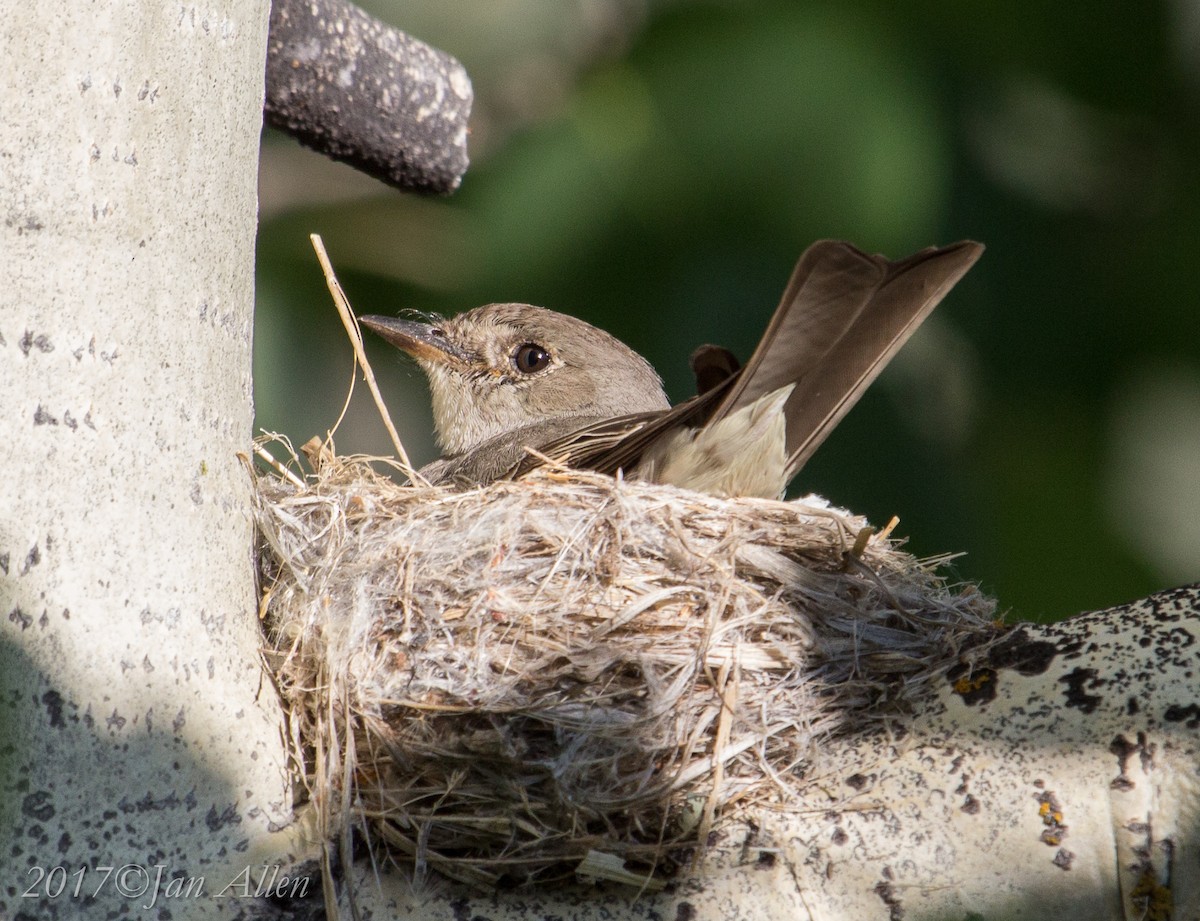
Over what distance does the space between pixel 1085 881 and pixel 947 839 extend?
0.22 m

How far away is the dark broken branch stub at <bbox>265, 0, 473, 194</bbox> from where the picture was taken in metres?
3.96

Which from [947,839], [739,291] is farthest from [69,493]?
[739,291]

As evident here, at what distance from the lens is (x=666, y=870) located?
2492 mm

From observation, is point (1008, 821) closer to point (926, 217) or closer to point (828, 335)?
point (828, 335)

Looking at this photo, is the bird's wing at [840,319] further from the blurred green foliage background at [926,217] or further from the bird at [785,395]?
the blurred green foliage background at [926,217]

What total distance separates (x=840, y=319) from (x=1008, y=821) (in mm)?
1675

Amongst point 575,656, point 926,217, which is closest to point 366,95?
Answer: point 575,656

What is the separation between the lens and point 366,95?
4.11 m

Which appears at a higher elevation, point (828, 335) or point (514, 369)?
point (828, 335)

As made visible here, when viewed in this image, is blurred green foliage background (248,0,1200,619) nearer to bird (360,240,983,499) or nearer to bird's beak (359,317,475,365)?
bird's beak (359,317,475,365)

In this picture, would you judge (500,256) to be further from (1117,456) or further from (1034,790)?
(1034,790)

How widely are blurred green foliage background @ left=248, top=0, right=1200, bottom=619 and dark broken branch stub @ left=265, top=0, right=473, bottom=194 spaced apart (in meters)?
1.67

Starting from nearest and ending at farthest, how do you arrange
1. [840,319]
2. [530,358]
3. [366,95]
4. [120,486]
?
[120,486] → [840,319] → [366,95] → [530,358]

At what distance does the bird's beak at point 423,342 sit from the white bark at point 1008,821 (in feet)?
10.1
